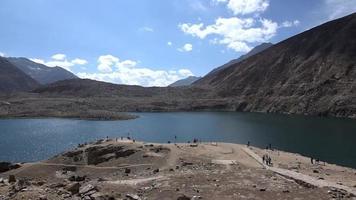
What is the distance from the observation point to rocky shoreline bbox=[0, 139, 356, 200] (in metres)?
27.7

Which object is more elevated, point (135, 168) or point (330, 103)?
point (330, 103)

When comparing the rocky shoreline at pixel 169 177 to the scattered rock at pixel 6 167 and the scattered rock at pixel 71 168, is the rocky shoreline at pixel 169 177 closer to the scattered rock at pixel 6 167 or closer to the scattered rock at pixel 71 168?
the scattered rock at pixel 71 168

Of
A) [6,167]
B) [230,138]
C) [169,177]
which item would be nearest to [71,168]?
[6,167]

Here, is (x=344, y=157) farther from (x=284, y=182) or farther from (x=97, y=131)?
(x=97, y=131)

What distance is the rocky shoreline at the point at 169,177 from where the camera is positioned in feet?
90.8

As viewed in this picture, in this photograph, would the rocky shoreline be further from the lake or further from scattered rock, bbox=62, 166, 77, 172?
the lake

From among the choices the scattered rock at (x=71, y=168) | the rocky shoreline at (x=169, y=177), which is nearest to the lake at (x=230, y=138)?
the rocky shoreline at (x=169, y=177)

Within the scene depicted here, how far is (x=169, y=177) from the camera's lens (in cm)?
3700

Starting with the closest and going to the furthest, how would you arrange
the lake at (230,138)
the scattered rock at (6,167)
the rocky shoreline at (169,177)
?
the rocky shoreline at (169,177) → the scattered rock at (6,167) → the lake at (230,138)

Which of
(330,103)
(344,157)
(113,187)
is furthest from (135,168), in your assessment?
(330,103)

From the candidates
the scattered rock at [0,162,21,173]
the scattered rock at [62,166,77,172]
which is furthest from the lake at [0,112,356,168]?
the scattered rock at [62,166,77,172]

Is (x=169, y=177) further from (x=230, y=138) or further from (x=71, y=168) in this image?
(x=230, y=138)

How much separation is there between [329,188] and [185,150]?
28853 millimetres

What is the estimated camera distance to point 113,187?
31.0 meters
